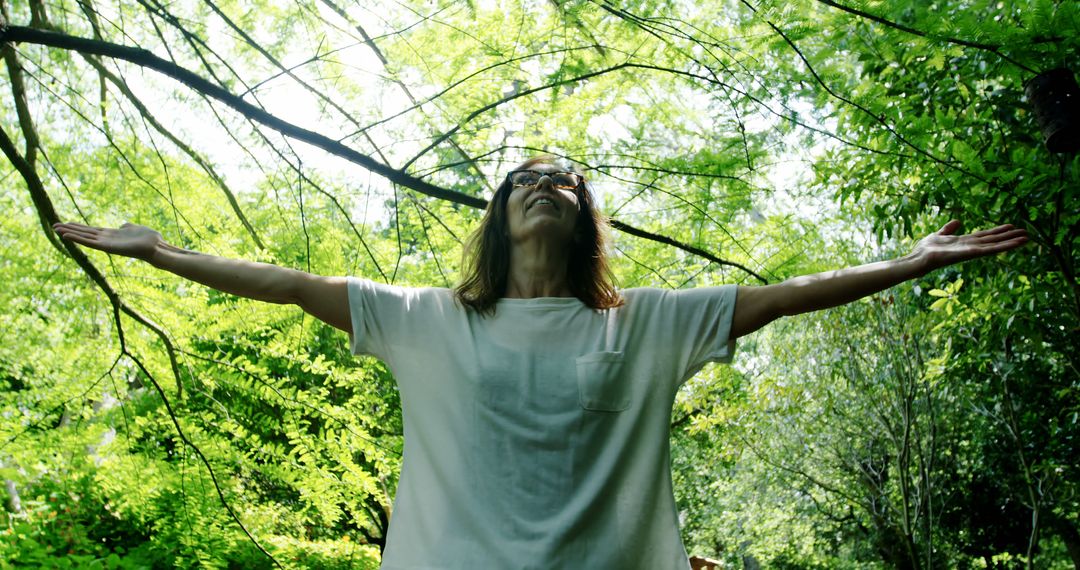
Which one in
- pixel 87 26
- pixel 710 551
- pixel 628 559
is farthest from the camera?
pixel 710 551

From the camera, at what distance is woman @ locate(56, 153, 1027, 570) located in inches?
46.5

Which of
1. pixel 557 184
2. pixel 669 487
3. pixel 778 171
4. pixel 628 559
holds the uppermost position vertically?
pixel 778 171

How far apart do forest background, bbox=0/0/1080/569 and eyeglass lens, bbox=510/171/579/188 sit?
52cm

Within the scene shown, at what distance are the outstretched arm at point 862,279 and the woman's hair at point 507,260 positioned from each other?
223mm

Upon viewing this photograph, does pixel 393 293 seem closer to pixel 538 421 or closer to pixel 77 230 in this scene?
pixel 538 421

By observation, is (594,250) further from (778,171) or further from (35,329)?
(35,329)

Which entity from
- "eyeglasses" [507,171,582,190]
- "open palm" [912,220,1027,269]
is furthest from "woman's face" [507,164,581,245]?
"open palm" [912,220,1027,269]

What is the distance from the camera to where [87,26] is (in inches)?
131

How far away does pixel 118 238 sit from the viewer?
4.25 feet

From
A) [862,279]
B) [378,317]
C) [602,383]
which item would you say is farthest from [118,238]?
[862,279]

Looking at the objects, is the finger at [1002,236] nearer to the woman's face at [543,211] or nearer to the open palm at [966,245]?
the open palm at [966,245]

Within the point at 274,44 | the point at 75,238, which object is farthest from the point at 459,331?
the point at 274,44

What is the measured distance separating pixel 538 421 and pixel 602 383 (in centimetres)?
11

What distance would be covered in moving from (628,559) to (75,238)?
0.95 meters
